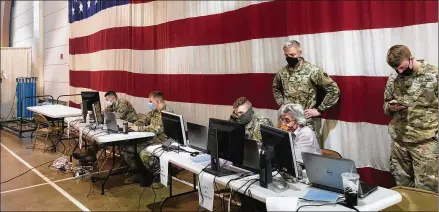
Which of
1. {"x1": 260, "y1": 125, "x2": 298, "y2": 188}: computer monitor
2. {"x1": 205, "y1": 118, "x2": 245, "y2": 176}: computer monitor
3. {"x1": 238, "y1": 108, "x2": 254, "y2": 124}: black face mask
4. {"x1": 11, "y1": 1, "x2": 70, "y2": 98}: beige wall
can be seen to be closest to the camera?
{"x1": 260, "y1": 125, "x2": 298, "y2": 188}: computer monitor

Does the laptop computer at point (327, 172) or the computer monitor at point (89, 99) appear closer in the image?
the laptop computer at point (327, 172)

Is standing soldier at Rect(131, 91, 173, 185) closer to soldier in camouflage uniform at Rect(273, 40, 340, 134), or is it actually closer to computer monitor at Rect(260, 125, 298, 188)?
soldier in camouflage uniform at Rect(273, 40, 340, 134)

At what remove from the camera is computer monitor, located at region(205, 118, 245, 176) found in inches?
91.0

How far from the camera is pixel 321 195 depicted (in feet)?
6.41

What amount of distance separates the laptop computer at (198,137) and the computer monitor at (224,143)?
14.7 inches

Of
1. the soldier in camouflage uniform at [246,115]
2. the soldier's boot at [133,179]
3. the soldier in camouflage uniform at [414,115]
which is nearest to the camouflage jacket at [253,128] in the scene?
the soldier in camouflage uniform at [246,115]

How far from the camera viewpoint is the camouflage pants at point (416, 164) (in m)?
2.37

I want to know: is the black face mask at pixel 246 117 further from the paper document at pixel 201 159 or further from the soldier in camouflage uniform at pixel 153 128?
the soldier in camouflage uniform at pixel 153 128

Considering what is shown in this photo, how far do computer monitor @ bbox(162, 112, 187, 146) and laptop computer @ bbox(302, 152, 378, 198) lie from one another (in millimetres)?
1386

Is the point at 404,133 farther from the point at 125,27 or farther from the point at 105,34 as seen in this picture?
the point at 105,34

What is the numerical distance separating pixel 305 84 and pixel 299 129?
0.75 meters

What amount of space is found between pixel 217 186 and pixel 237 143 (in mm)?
370

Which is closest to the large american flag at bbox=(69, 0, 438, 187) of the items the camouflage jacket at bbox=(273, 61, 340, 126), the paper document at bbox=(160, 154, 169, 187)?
the camouflage jacket at bbox=(273, 61, 340, 126)

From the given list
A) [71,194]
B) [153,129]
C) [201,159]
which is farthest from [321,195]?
[71,194]
